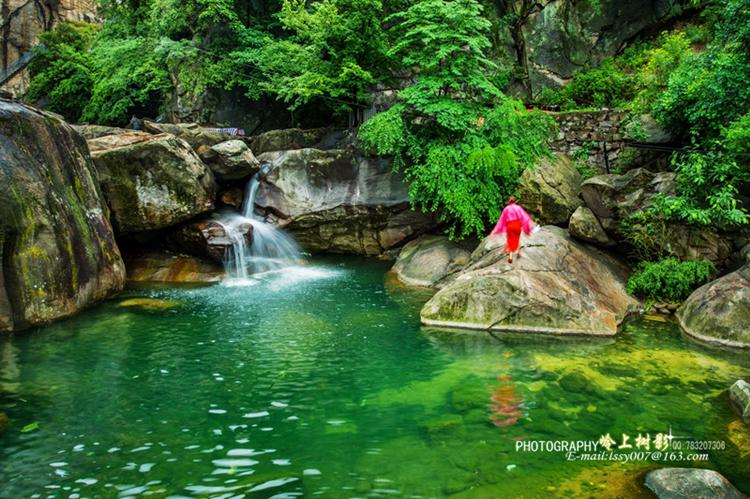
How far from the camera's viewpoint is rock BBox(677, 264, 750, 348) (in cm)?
1013

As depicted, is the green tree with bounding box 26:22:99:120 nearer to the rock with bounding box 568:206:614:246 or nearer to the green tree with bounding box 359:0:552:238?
the green tree with bounding box 359:0:552:238

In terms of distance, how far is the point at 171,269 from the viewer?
16188mm

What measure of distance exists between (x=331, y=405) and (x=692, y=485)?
448cm

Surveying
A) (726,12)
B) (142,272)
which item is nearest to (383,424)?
(142,272)

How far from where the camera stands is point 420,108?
15.8 metres

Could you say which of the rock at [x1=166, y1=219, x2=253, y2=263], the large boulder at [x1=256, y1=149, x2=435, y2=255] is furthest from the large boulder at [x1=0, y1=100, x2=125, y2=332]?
the large boulder at [x1=256, y1=149, x2=435, y2=255]

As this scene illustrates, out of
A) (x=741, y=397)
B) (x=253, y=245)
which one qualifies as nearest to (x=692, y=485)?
(x=741, y=397)

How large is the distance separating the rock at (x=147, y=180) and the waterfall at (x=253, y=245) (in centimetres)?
156

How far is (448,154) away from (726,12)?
7.63 m

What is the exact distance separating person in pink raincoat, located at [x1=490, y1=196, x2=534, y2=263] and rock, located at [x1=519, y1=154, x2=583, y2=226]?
296 cm

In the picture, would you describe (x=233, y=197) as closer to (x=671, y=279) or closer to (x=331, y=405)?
(x=331, y=405)

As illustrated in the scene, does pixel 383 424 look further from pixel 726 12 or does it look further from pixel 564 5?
pixel 564 5

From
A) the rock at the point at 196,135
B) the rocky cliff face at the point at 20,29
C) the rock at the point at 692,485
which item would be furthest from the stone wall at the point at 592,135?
the rocky cliff face at the point at 20,29

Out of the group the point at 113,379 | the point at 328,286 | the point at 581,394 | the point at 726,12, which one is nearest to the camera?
the point at 581,394
